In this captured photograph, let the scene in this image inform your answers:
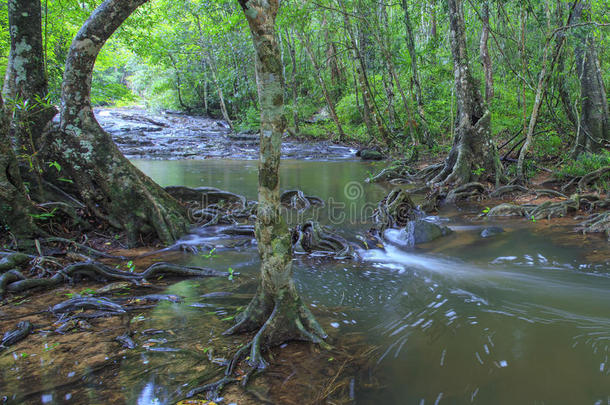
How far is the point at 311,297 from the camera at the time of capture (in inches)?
192

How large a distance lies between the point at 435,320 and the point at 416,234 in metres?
3.29

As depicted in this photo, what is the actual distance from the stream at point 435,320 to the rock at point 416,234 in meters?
0.19

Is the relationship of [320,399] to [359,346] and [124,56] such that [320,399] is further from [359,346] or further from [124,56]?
[124,56]

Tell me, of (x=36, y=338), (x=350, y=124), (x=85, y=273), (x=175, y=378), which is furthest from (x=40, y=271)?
(x=350, y=124)

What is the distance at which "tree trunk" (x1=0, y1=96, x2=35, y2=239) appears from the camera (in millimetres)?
5359

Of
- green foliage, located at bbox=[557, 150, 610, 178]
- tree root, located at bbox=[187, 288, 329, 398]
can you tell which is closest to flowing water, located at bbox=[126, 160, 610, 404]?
tree root, located at bbox=[187, 288, 329, 398]

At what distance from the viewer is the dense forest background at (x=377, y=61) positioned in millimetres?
11188

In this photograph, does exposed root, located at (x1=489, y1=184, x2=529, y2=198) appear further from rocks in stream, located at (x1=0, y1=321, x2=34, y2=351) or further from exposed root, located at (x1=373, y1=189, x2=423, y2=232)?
rocks in stream, located at (x1=0, y1=321, x2=34, y2=351)

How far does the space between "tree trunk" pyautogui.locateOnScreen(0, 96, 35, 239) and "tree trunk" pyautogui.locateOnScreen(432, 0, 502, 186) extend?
32.3 ft

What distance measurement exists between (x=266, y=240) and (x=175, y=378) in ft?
4.52

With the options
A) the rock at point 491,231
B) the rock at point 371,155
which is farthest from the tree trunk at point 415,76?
the rock at point 491,231

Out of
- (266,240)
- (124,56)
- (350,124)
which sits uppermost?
(124,56)

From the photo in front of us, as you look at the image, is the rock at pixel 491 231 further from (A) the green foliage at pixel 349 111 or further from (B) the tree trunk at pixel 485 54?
(A) the green foliage at pixel 349 111

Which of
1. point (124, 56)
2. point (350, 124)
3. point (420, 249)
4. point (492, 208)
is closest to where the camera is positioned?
point (420, 249)
